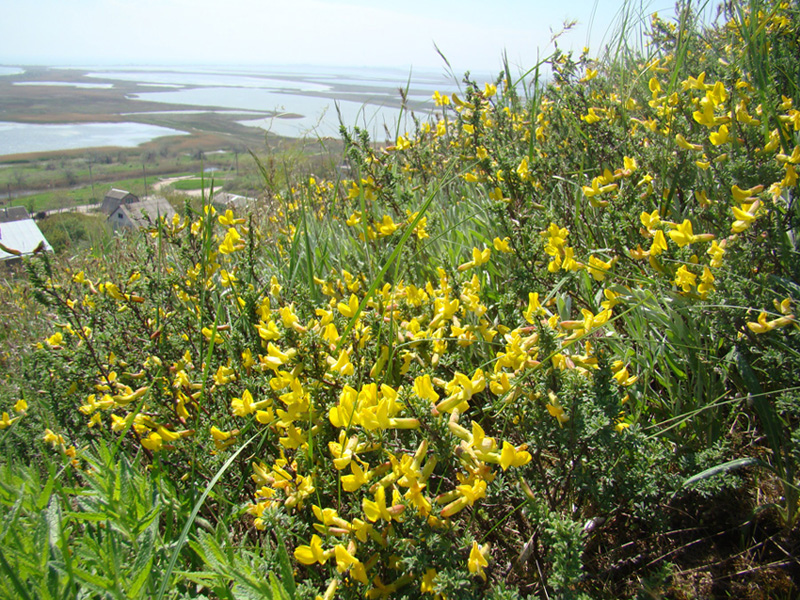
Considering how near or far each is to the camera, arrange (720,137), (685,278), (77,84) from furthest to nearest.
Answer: (77,84)
(720,137)
(685,278)

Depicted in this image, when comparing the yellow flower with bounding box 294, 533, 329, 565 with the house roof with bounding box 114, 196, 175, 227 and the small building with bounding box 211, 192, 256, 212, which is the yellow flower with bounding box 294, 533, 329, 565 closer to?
the house roof with bounding box 114, 196, 175, 227

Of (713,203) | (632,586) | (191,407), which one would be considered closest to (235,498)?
(191,407)

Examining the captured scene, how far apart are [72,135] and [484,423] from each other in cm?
9494

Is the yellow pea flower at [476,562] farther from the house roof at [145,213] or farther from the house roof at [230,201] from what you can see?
the house roof at [230,201]

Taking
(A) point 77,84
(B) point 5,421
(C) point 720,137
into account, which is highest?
(A) point 77,84

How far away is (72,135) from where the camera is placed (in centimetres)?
7525

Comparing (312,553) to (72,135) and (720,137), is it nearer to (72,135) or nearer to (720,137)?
(720,137)

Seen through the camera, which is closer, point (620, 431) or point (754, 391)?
point (620, 431)

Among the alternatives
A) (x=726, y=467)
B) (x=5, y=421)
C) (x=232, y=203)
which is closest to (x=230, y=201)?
(x=232, y=203)

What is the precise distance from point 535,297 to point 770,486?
97 cm

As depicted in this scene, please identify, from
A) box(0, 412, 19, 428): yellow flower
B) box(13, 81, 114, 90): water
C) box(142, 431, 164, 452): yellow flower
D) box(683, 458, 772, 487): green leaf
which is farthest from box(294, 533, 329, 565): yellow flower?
box(13, 81, 114, 90): water

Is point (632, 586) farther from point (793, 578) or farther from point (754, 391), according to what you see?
point (754, 391)

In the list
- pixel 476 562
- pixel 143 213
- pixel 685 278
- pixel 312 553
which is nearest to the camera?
pixel 476 562

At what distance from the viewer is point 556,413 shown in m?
1.22
